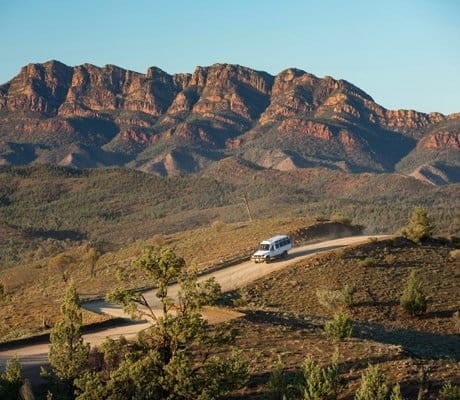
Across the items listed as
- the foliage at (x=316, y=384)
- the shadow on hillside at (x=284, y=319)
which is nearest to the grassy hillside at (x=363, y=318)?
the shadow on hillside at (x=284, y=319)

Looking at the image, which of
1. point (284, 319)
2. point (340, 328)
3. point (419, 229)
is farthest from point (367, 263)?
point (340, 328)

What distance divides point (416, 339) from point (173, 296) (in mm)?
14184

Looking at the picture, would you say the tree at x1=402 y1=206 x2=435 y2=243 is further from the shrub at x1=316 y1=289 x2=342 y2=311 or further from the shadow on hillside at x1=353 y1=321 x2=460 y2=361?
the shadow on hillside at x1=353 y1=321 x2=460 y2=361

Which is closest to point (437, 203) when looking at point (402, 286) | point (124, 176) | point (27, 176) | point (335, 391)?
point (124, 176)

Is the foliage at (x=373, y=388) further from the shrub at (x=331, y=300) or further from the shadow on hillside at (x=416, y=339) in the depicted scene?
the shrub at (x=331, y=300)

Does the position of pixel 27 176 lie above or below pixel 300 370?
above

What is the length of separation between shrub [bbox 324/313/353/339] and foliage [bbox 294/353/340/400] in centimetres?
593

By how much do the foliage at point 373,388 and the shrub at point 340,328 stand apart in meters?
6.59

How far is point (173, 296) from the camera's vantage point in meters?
38.5

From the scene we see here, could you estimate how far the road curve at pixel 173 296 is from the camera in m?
27.2

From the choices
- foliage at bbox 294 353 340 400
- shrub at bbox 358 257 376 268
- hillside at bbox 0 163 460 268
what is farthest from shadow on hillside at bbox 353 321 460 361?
hillside at bbox 0 163 460 268

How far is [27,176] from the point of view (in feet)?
570

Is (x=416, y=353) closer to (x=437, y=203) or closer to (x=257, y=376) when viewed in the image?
(x=257, y=376)

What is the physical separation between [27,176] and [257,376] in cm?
16031
